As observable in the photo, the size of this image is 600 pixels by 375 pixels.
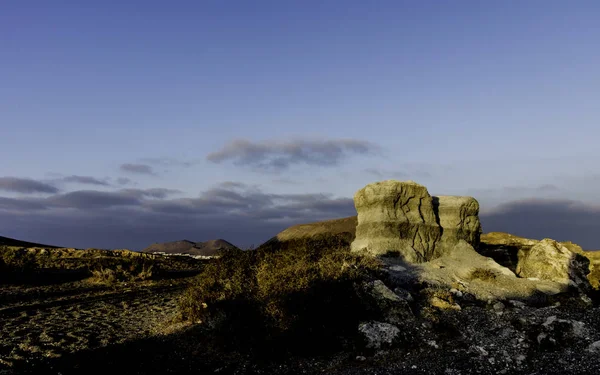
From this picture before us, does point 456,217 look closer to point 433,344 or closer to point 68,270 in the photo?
point 433,344

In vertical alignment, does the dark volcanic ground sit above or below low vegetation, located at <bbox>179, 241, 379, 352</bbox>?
below

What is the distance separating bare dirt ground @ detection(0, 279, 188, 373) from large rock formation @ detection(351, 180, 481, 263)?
6669mm

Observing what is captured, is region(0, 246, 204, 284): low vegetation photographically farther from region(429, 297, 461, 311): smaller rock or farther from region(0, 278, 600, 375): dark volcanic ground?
region(429, 297, 461, 311): smaller rock

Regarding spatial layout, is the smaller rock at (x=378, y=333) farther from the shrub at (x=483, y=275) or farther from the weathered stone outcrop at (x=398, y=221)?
the shrub at (x=483, y=275)

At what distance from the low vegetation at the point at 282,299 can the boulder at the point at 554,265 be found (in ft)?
20.9

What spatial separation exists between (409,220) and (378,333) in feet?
20.3

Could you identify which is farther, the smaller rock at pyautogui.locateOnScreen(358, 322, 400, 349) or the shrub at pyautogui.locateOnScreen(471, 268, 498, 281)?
the shrub at pyautogui.locateOnScreen(471, 268, 498, 281)

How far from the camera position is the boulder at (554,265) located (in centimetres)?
1433

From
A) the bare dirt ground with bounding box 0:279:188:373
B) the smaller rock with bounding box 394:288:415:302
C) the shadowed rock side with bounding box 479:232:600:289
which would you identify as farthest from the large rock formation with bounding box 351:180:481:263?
the bare dirt ground with bounding box 0:279:188:373

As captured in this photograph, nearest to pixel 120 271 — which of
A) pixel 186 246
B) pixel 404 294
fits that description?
pixel 404 294

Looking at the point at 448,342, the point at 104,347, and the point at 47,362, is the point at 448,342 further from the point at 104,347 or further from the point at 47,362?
the point at 47,362

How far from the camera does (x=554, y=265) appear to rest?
48.2ft

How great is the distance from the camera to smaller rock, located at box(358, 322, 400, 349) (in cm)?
905

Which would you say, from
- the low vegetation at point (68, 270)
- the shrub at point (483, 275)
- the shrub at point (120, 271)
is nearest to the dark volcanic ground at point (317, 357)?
the shrub at point (483, 275)
